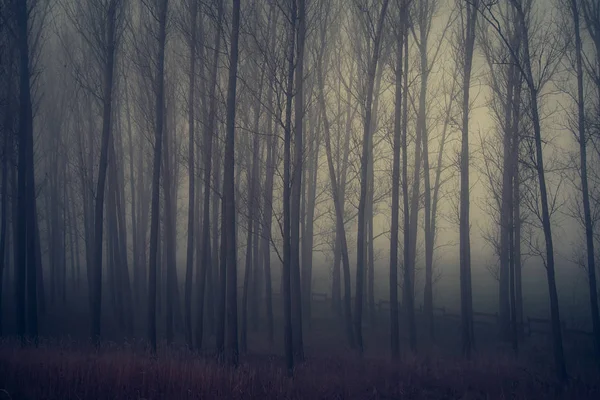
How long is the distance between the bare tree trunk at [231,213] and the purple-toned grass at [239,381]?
1.02 metres

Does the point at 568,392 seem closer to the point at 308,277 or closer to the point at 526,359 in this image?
the point at 526,359

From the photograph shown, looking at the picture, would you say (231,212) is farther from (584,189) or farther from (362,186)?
(584,189)

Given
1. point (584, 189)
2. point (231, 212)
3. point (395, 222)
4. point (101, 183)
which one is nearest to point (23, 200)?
point (101, 183)

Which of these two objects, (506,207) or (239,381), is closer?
(239,381)

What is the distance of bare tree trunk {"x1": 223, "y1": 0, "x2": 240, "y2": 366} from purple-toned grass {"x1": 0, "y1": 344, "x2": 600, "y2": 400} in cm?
102

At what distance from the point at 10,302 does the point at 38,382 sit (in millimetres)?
18644

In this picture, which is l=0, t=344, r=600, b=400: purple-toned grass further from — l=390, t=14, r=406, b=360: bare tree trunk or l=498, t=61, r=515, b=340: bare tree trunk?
l=498, t=61, r=515, b=340: bare tree trunk

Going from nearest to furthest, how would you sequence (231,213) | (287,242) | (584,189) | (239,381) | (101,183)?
1. (239,381)
2. (287,242)
3. (231,213)
4. (101,183)
5. (584,189)

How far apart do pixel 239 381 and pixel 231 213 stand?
12.2ft

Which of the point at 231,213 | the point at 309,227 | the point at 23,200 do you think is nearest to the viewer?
the point at 231,213

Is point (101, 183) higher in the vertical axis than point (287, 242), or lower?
higher

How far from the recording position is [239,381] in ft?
18.3

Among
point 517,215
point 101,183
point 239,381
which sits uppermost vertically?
point 101,183

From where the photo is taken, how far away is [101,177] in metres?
10.5
